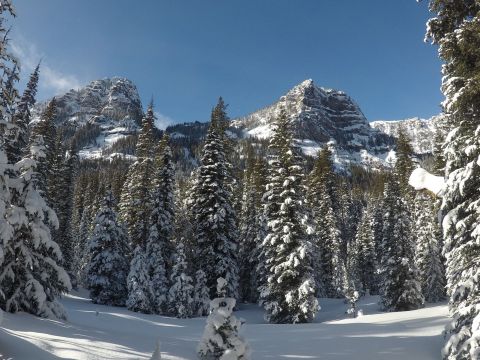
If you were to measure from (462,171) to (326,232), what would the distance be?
43.6 metres

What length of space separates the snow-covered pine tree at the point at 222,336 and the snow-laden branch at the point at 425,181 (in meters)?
5.73

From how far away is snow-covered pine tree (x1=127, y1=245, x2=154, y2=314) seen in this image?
28984mm

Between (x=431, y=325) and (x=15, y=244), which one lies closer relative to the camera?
(x=15, y=244)

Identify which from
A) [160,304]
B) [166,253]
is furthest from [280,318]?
[166,253]

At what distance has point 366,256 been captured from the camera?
62500 mm

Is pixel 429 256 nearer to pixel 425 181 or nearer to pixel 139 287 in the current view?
pixel 139 287

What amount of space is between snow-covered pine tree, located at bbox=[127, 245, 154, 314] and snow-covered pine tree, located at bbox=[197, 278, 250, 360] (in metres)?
20.1

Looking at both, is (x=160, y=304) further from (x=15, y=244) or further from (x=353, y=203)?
(x=353, y=203)

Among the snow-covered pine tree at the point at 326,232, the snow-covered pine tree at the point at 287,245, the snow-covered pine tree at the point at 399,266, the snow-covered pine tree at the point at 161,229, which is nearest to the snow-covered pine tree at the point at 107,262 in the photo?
the snow-covered pine tree at the point at 161,229

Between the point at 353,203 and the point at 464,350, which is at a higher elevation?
the point at 353,203

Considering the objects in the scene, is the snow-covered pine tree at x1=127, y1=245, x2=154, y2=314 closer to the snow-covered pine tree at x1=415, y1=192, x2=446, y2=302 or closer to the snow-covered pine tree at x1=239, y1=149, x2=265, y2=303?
the snow-covered pine tree at x1=239, y1=149, x2=265, y2=303

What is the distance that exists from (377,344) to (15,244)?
485 inches

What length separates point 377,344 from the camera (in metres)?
13.6

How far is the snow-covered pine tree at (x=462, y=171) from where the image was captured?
10.7m
